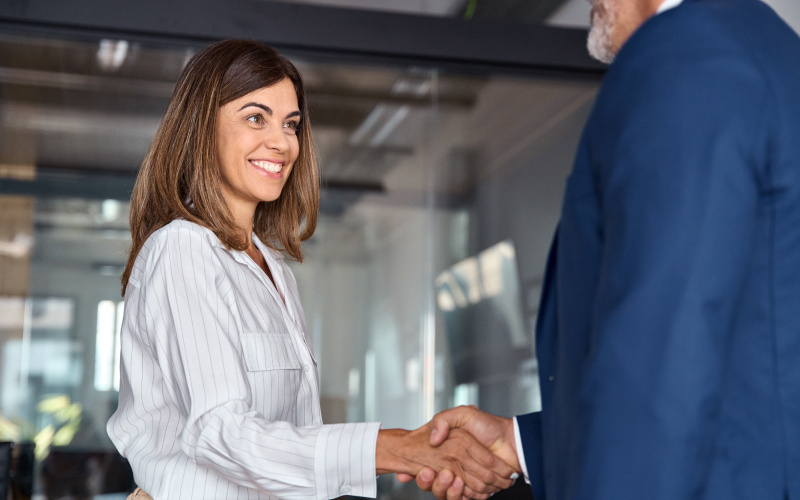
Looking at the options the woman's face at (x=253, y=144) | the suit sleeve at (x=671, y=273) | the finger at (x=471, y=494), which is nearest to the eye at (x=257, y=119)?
the woman's face at (x=253, y=144)

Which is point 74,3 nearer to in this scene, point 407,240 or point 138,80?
point 138,80

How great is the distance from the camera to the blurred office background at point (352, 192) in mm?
4176

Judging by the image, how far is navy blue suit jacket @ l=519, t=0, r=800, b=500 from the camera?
0.92 meters

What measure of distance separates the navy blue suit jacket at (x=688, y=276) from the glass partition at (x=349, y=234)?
10.9ft

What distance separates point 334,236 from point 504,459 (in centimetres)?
304

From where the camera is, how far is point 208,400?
1.54 metres

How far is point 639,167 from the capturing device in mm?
986

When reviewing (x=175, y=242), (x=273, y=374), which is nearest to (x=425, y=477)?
(x=273, y=374)

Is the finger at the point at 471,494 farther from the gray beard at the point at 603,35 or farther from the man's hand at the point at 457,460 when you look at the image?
the gray beard at the point at 603,35

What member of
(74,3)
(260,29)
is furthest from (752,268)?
(74,3)

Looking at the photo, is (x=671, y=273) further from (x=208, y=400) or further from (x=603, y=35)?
(x=208, y=400)

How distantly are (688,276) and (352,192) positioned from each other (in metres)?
4.08

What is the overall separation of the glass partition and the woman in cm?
238

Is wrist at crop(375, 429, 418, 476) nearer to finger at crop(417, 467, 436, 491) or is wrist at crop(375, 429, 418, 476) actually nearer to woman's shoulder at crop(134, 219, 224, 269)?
finger at crop(417, 467, 436, 491)
